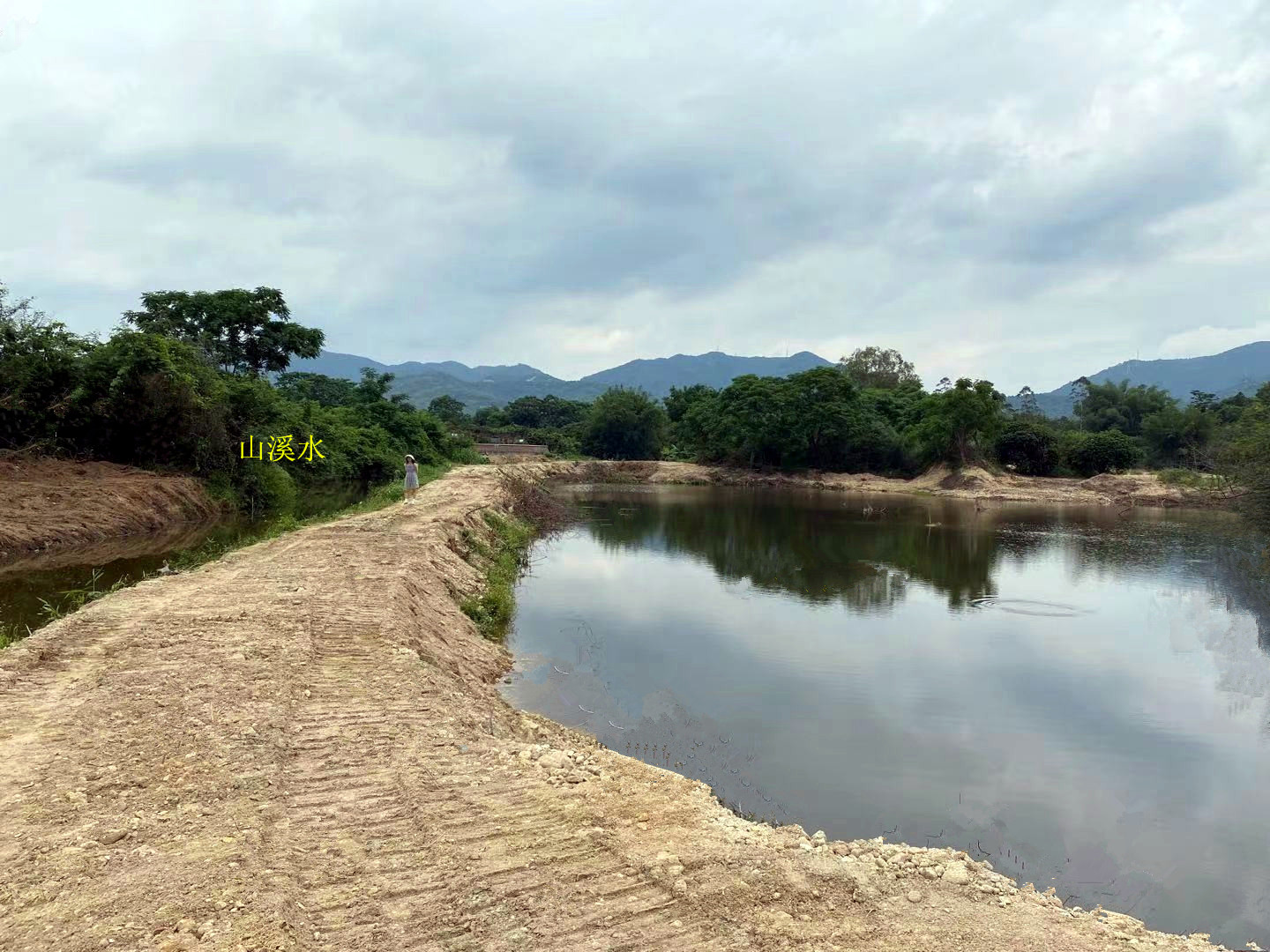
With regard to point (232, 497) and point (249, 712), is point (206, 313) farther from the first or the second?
point (249, 712)

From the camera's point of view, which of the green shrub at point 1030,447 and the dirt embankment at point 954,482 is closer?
the dirt embankment at point 954,482

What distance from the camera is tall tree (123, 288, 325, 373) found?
125 feet

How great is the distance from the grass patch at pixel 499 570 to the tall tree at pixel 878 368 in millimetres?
65048

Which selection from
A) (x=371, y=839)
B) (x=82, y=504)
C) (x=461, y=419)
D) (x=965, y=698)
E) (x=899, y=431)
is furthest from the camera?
(x=461, y=419)

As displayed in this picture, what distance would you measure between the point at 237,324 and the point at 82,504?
2439 centimetres

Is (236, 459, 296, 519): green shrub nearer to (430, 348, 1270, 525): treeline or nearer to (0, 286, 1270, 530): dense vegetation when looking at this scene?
(0, 286, 1270, 530): dense vegetation

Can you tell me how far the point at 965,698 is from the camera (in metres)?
9.99

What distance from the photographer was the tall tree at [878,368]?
8181cm

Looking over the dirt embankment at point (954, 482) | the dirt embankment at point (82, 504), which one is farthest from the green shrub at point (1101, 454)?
the dirt embankment at point (82, 504)

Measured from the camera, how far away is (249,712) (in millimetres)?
6059

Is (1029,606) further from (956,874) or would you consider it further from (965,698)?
(956,874)

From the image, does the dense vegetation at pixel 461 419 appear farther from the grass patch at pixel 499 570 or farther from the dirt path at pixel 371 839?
the dirt path at pixel 371 839

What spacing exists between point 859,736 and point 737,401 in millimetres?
44878

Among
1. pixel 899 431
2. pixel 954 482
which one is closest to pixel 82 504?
pixel 954 482
